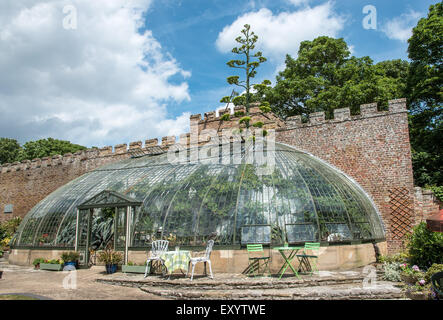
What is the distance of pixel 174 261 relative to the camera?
10.5 metres

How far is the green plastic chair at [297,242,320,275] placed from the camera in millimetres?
10305

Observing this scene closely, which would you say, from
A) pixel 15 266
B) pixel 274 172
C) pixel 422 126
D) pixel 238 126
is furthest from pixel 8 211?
pixel 422 126

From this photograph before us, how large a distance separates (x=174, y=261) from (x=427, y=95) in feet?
63.4

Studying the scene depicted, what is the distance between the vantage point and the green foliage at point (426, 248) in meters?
9.44

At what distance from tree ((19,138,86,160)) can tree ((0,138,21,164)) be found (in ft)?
4.90

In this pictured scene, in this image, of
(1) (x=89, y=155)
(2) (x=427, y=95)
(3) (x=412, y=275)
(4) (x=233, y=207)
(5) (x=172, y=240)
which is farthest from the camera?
(1) (x=89, y=155)

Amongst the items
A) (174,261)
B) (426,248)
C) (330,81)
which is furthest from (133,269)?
(330,81)

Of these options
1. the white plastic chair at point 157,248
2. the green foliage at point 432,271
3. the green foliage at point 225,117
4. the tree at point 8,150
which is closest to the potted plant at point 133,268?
the white plastic chair at point 157,248

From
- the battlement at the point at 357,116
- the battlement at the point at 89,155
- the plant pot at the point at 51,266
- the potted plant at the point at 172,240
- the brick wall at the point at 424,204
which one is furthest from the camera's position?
the battlement at the point at 89,155

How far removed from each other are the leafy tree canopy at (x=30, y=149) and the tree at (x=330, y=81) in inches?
1095

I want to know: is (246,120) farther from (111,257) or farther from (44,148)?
(44,148)

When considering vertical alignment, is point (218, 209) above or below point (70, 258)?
above

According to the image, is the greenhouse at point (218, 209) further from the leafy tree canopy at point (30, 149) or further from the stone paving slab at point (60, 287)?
the leafy tree canopy at point (30, 149)
